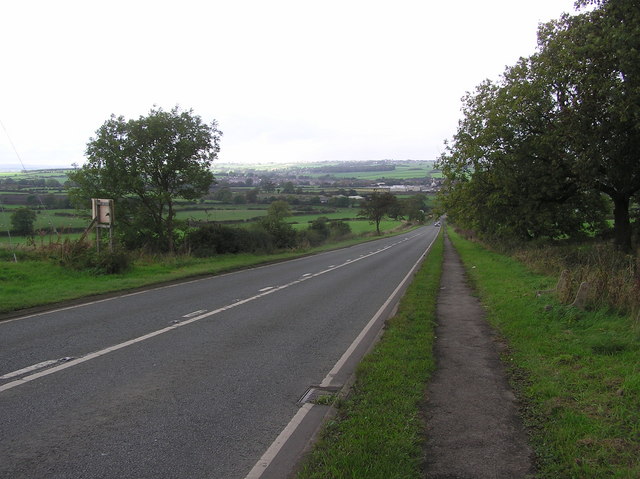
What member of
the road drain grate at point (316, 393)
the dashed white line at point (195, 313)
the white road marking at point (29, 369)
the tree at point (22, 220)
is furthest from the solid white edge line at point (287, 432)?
the tree at point (22, 220)

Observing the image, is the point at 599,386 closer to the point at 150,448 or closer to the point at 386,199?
the point at 150,448

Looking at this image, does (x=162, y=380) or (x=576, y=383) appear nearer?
(x=576, y=383)

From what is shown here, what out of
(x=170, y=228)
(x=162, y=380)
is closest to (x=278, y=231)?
(x=170, y=228)

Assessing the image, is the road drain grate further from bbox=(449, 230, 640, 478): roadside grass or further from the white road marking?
the white road marking

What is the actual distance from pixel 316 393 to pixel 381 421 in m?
1.14

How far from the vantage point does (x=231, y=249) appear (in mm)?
25672

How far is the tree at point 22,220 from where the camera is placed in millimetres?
19852

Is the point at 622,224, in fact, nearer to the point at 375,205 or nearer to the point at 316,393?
the point at 316,393

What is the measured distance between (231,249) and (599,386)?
72.5 feet

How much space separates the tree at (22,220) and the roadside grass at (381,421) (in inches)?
737

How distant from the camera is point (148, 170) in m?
23.7

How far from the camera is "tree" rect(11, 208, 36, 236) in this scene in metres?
19.9

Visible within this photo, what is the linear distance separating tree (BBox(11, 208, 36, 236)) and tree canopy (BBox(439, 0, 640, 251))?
69.4ft

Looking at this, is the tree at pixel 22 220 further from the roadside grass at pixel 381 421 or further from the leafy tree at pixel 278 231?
the roadside grass at pixel 381 421
